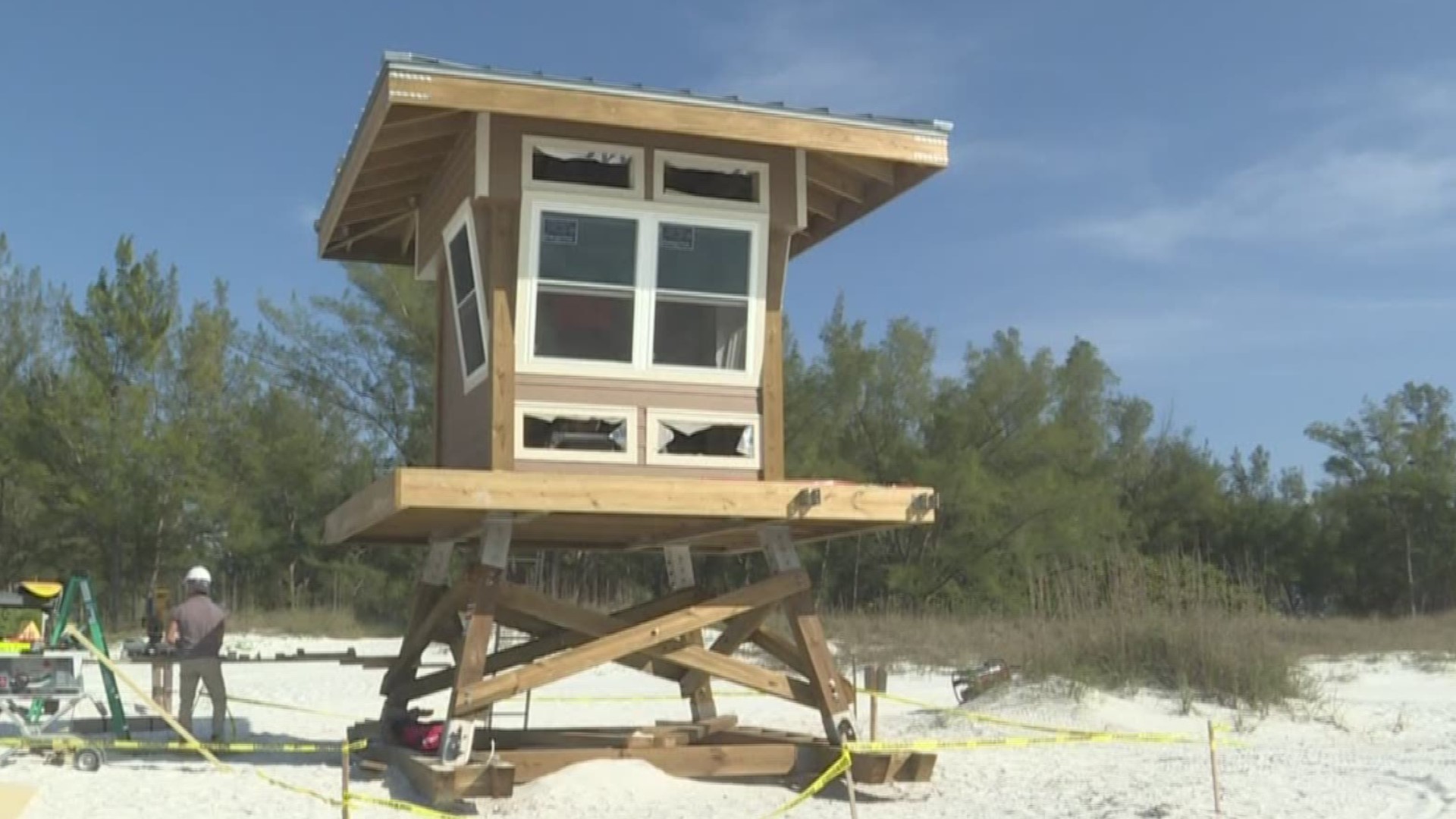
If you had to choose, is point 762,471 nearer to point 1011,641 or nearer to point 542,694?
point 542,694

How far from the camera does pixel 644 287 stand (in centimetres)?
1063

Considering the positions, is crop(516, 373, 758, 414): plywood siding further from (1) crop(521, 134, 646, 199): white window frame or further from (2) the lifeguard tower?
(1) crop(521, 134, 646, 199): white window frame

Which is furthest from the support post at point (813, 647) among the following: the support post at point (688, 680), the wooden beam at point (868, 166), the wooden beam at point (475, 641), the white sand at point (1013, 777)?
the wooden beam at point (868, 166)

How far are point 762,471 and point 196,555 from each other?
29.5 metres

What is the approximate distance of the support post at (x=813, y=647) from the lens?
11.0 metres

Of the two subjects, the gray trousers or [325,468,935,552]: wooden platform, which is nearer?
[325,468,935,552]: wooden platform

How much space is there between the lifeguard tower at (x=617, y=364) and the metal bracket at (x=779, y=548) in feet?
0.07

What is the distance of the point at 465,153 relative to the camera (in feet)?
35.4

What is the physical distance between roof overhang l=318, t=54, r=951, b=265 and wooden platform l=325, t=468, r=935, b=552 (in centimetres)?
254

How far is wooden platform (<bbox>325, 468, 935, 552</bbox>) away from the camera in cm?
952

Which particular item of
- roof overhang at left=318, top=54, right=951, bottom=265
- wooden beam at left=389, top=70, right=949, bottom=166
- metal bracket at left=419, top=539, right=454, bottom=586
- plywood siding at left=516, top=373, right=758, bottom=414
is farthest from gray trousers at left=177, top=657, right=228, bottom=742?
wooden beam at left=389, top=70, right=949, bottom=166

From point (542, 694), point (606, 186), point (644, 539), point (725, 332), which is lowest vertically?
point (542, 694)

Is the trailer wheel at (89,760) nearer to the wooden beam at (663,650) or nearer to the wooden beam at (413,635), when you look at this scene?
the wooden beam at (413,635)

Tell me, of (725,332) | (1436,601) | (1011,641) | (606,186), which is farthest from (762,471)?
(1436,601)
